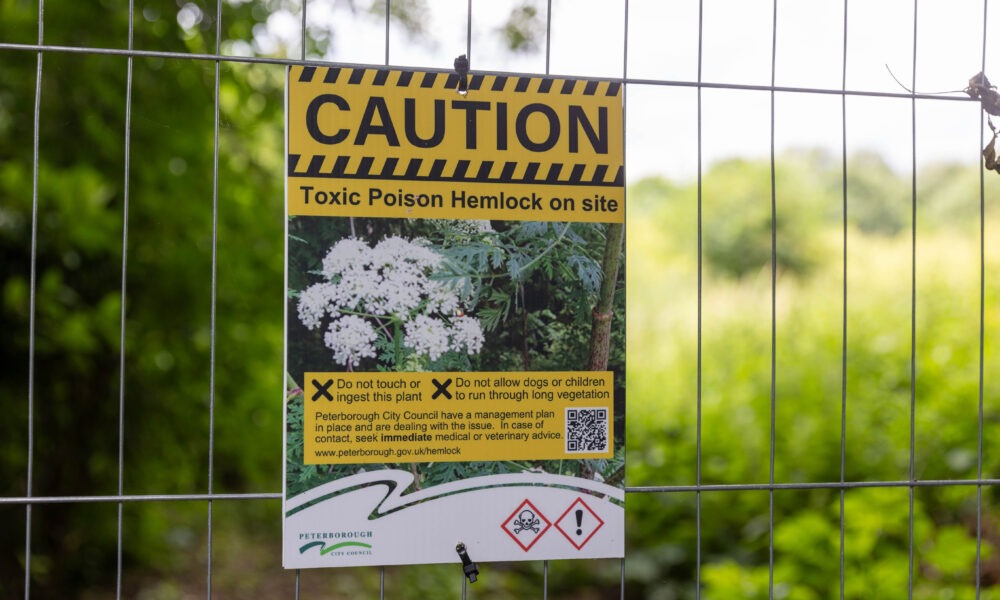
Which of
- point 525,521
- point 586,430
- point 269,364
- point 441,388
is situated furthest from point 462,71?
point 269,364

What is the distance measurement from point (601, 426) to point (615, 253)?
0.32 m

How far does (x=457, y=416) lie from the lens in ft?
5.19

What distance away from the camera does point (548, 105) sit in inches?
63.7

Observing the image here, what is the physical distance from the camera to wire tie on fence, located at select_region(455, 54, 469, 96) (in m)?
1.58

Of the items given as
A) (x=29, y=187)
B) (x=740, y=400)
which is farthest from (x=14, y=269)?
(x=740, y=400)

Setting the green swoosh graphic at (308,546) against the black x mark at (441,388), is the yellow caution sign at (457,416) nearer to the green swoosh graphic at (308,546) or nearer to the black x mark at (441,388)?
the black x mark at (441,388)

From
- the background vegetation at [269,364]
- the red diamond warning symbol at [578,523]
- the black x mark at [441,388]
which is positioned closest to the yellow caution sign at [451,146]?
the black x mark at [441,388]

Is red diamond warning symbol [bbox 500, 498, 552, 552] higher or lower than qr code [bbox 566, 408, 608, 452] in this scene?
lower

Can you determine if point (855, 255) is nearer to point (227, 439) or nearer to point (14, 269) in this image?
point (227, 439)

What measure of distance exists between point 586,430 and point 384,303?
0.44m

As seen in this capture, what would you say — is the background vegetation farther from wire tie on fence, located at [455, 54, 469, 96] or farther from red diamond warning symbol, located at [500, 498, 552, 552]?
wire tie on fence, located at [455, 54, 469, 96]

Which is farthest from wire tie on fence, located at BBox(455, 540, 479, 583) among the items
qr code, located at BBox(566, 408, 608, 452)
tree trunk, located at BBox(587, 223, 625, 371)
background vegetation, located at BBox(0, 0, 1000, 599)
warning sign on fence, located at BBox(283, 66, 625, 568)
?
background vegetation, located at BBox(0, 0, 1000, 599)

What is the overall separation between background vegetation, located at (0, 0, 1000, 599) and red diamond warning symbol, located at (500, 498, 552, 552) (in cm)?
104

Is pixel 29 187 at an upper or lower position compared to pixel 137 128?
lower
